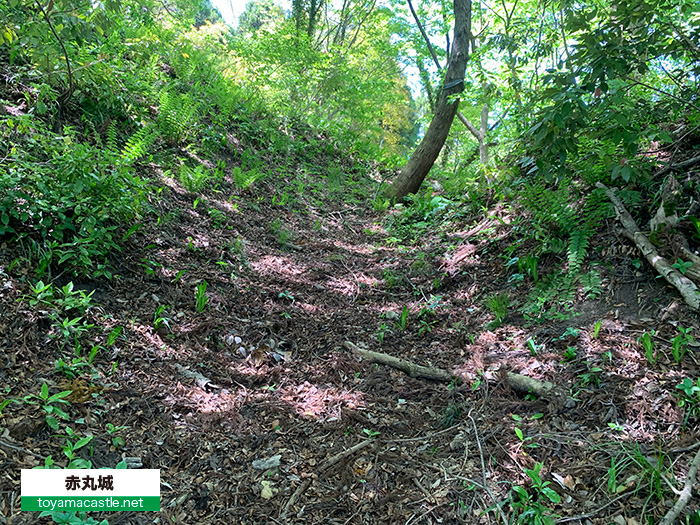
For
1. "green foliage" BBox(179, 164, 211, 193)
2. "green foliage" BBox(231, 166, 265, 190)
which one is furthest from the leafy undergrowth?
"green foliage" BBox(231, 166, 265, 190)

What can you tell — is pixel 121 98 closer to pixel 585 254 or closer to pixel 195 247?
pixel 195 247

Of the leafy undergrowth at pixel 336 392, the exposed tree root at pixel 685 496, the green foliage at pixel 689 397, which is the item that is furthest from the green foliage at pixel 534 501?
the green foliage at pixel 689 397

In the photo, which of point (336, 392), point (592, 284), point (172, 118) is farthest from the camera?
point (172, 118)

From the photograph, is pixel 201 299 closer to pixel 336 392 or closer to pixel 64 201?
pixel 64 201

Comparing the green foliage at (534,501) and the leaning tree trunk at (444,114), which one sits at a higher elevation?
the leaning tree trunk at (444,114)

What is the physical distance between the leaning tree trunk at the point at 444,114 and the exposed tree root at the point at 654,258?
12.5 ft

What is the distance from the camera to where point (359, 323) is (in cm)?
377

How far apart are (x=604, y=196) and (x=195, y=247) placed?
396 cm

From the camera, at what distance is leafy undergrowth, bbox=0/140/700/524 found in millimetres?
1921

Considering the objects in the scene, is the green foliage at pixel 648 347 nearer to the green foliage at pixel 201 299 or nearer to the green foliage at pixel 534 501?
the green foliage at pixel 534 501

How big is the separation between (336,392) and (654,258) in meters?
2.55

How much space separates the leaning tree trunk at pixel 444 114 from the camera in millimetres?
6637

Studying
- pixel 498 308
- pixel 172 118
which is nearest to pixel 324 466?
pixel 498 308

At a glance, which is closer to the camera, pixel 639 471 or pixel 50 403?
pixel 639 471
